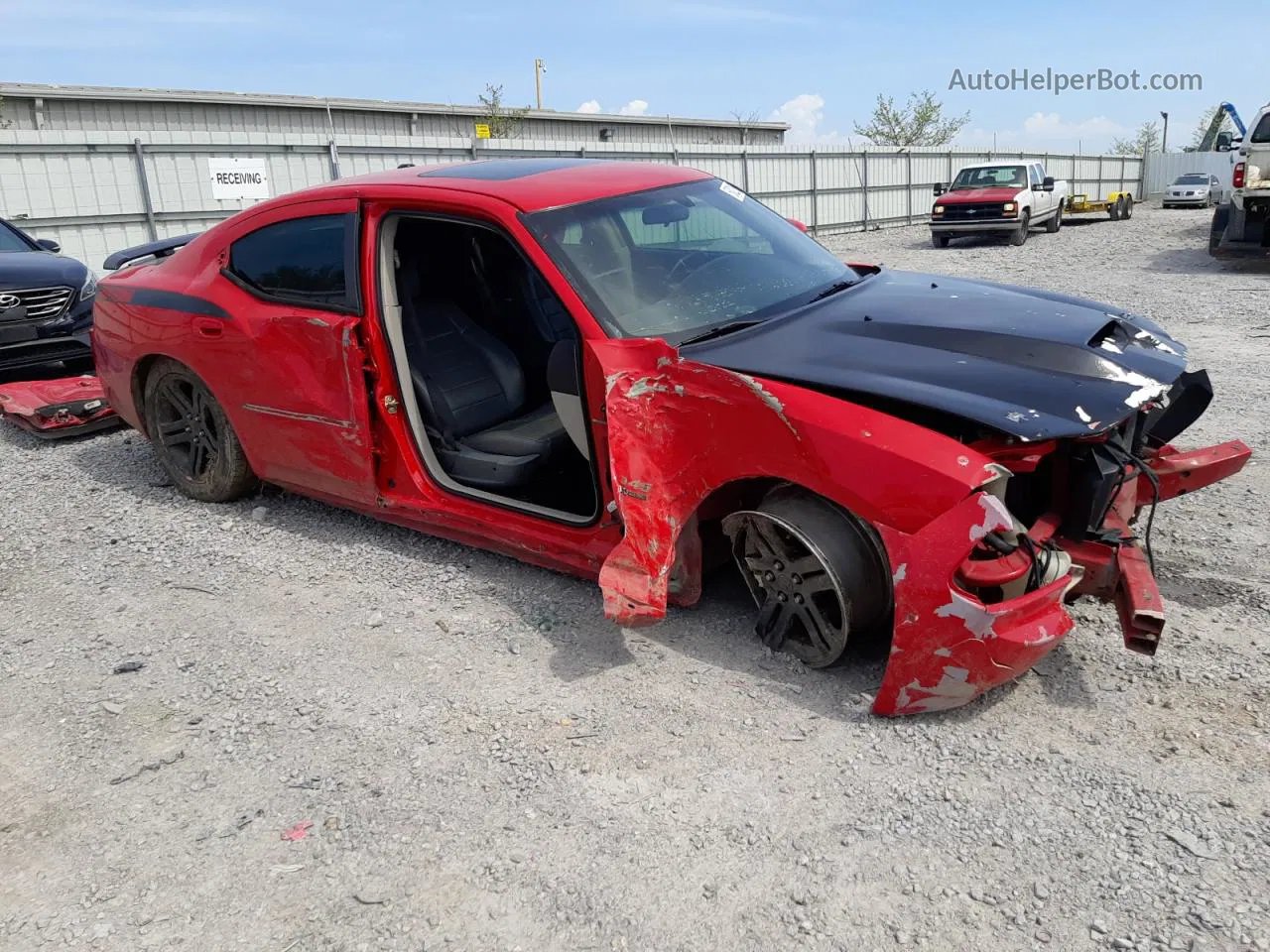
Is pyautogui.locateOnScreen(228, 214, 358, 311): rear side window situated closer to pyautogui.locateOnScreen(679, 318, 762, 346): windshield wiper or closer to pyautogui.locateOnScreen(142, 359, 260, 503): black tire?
pyautogui.locateOnScreen(142, 359, 260, 503): black tire

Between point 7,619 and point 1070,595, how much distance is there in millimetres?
4053

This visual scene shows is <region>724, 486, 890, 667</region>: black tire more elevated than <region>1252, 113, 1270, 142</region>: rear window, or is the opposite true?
<region>1252, 113, 1270, 142</region>: rear window

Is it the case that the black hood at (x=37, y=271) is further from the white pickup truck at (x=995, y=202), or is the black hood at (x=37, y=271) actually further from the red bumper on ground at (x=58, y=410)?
the white pickup truck at (x=995, y=202)

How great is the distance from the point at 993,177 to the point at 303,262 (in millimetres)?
19444

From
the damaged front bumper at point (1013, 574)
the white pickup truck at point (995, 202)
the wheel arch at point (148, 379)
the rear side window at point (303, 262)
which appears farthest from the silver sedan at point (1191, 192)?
the wheel arch at point (148, 379)

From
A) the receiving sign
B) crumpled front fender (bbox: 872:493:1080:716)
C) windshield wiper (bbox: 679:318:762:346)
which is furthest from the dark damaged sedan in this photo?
crumpled front fender (bbox: 872:493:1080:716)

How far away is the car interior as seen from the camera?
13.1ft

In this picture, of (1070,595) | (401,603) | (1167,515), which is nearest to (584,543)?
(401,603)

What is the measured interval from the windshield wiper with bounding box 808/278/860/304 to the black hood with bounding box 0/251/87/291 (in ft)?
22.0

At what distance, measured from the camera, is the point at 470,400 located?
4566 millimetres

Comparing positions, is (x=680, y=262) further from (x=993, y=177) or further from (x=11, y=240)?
(x=993, y=177)

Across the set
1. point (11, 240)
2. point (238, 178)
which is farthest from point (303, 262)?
point (238, 178)

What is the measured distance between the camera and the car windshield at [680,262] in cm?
355

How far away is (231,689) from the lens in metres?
3.41
